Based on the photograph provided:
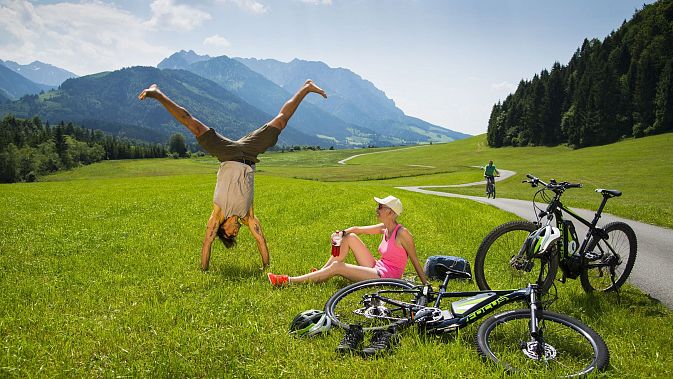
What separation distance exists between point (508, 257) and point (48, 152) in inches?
7198

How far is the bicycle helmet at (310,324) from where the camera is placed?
6.08 m

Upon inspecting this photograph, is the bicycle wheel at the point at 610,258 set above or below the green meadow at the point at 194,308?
above

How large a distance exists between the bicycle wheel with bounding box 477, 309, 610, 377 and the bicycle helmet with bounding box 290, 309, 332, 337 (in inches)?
88.7

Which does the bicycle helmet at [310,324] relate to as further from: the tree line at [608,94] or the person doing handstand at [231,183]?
the tree line at [608,94]

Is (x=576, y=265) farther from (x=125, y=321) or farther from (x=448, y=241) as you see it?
(x=125, y=321)

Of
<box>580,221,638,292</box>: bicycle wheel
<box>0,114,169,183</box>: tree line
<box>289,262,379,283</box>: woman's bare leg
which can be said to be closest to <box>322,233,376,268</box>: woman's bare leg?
<box>289,262,379,283</box>: woman's bare leg

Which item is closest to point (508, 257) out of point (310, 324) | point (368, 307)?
point (368, 307)

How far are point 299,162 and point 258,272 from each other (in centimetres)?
15579

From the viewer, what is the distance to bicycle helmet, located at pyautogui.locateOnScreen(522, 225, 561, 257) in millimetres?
7207

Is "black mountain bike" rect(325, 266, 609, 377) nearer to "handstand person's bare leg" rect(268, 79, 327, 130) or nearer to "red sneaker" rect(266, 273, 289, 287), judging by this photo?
"red sneaker" rect(266, 273, 289, 287)

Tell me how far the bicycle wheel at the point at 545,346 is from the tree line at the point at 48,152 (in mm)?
154137

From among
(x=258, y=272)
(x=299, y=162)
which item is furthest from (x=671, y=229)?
(x=299, y=162)

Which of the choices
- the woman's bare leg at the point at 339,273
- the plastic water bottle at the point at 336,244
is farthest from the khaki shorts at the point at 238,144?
the woman's bare leg at the point at 339,273

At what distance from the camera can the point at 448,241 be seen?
1416 centimetres
